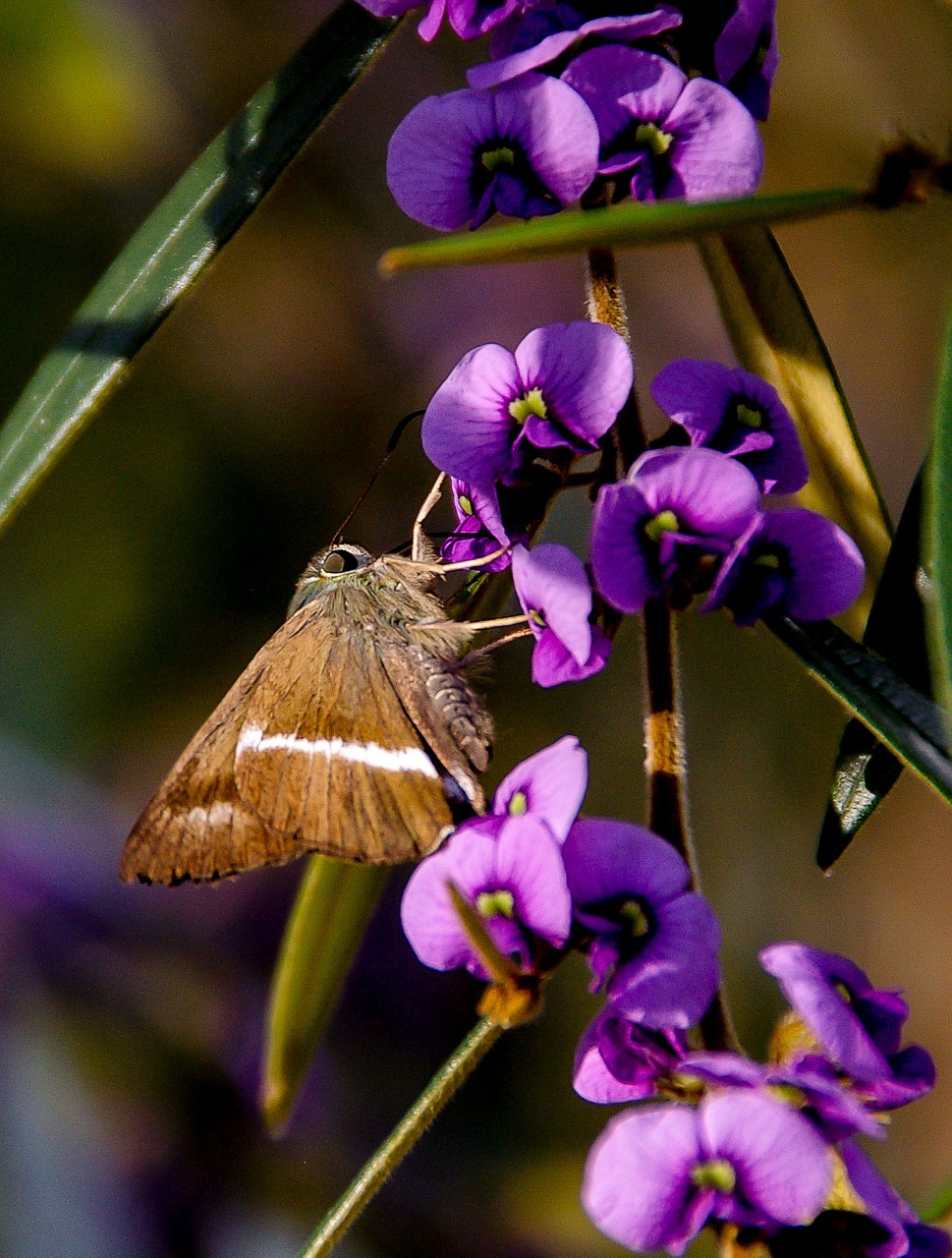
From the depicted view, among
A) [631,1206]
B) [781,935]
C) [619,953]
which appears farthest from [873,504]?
[781,935]

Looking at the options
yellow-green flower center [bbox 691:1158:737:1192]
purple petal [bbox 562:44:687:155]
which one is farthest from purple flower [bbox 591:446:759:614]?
yellow-green flower center [bbox 691:1158:737:1192]

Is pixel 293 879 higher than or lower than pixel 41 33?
lower

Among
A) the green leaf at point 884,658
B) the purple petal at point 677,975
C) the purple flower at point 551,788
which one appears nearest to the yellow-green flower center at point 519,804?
the purple flower at point 551,788

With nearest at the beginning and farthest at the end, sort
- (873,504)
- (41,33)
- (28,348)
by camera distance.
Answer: (873,504), (41,33), (28,348)

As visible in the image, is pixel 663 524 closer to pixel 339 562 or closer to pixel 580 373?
pixel 580 373

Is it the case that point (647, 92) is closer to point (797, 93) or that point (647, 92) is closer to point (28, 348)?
point (797, 93)

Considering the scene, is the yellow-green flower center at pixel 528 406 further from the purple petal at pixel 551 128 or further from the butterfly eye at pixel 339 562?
the butterfly eye at pixel 339 562

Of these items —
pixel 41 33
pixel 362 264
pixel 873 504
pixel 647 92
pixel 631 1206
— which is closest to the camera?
pixel 631 1206
